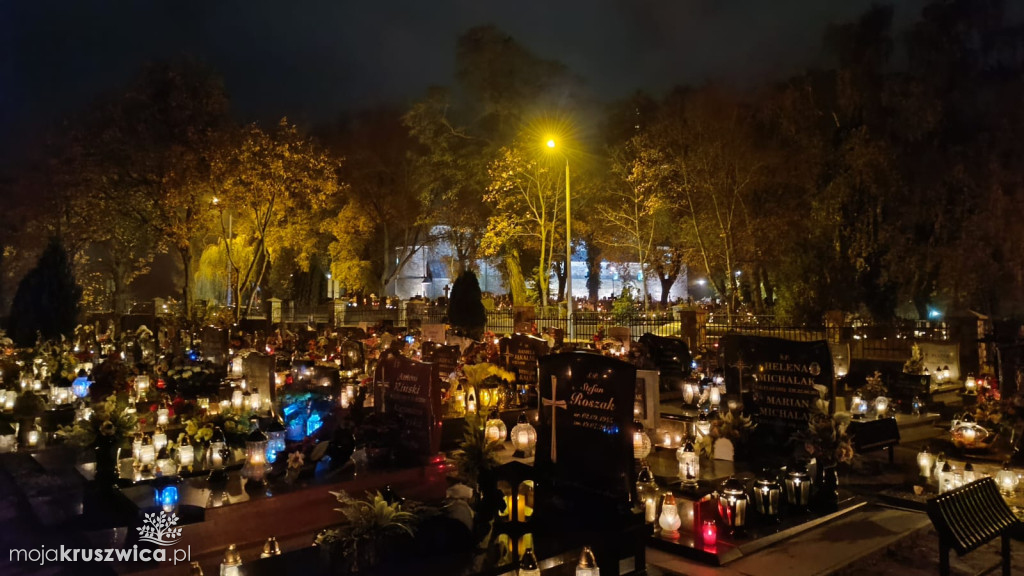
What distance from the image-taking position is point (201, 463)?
28.7ft

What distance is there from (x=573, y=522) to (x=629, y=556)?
0.55 m

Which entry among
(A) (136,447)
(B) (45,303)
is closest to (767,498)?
(A) (136,447)

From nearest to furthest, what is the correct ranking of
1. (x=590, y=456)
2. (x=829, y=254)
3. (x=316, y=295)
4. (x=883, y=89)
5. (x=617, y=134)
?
(x=590, y=456) < (x=883, y=89) < (x=829, y=254) < (x=617, y=134) < (x=316, y=295)

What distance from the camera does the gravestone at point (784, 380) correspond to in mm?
8648

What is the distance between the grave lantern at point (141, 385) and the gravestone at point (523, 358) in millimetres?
6922

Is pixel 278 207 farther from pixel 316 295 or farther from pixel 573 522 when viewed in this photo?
pixel 316 295

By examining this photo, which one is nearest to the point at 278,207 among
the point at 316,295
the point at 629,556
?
the point at 629,556

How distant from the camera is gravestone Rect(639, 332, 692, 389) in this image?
15523mm

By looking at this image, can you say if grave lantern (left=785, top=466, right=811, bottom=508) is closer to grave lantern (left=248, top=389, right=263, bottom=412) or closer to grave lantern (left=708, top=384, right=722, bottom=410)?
grave lantern (left=708, top=384, right=722, bottom=410)

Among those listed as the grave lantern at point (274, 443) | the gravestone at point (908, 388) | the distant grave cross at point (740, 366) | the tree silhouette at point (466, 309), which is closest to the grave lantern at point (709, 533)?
the distant grave cross at point (740, 366)

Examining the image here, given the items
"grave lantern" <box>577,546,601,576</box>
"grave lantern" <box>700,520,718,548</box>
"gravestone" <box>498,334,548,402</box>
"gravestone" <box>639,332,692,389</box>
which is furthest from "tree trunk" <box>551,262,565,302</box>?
"grave lantern" <box>577,546,601,576</box>

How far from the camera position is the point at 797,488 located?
7.70 m

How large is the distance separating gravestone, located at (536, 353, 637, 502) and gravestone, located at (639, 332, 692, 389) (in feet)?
28.0

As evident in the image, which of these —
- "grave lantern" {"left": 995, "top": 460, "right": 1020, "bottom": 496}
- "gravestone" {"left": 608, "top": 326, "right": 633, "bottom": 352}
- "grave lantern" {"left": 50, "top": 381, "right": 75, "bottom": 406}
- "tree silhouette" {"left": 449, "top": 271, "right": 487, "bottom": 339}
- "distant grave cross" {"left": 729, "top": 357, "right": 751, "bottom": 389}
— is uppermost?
"tree silhouette" {"left": 449, "top": 271, "right": 487, "bottom": 339}
